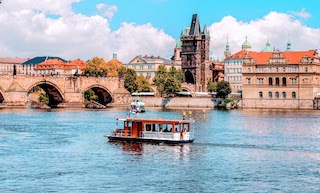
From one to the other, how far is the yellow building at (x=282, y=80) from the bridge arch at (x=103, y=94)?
24884 millimetres

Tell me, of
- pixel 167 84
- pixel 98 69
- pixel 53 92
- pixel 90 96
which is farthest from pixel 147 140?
pixel 98 69

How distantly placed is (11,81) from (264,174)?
75.6m

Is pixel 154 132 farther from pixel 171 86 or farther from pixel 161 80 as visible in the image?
pixel 161 80

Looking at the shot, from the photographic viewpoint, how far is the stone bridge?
103625 millimetres

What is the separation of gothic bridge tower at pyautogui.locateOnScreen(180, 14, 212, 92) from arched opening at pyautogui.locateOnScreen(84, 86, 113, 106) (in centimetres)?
3781

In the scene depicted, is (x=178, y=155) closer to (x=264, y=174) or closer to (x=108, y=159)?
(x=108, y=159)

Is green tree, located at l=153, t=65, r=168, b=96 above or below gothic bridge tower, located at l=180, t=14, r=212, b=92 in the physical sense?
below

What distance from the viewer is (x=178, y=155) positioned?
41156 millimetres

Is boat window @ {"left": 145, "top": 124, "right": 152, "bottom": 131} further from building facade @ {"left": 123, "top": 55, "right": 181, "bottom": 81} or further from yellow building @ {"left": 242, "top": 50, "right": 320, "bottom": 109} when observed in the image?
building facade @ {"left": 123, "top": 55, "right": 181, "bottom": 81}

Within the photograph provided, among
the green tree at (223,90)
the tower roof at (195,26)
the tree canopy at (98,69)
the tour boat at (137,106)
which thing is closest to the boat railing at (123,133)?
the tour boat at (137,106)

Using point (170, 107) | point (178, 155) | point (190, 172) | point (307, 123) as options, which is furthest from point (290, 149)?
point (170, 107)

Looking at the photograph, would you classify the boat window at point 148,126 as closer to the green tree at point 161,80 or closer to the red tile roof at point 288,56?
the red tile roof at point 288,56

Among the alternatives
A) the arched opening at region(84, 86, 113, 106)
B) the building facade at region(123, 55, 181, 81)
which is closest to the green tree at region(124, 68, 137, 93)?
the arched opening at region(84, 86, 113, 106)

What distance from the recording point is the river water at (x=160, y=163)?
104 feet
